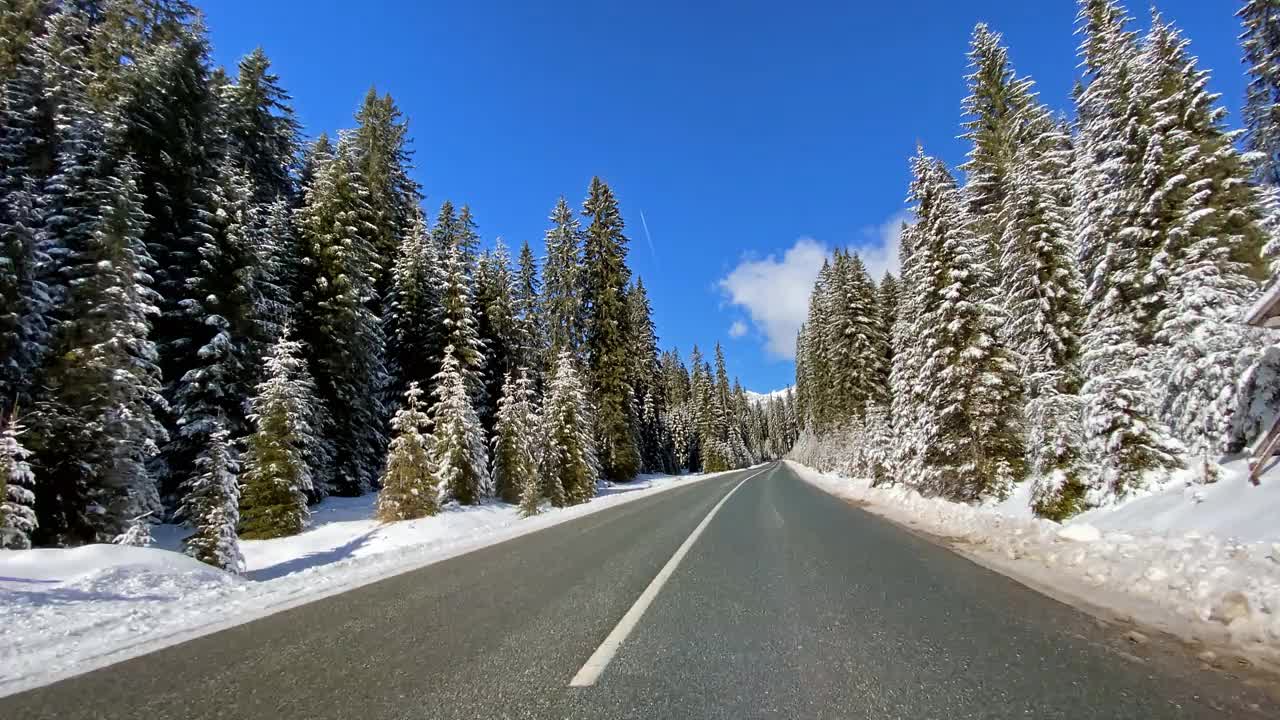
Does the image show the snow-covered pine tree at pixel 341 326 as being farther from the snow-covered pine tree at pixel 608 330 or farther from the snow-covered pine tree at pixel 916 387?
the snow-covered pine tree at pixel 916 387

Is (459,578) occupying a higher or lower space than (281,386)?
lower

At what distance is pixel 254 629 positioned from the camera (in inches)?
192

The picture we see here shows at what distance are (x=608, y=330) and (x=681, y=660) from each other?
33567mm

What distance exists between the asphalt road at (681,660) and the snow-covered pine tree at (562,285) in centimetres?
3047

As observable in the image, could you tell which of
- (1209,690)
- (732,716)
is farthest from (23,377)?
(1209,690)

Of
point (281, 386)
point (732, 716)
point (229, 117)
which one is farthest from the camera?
point (229, 117)

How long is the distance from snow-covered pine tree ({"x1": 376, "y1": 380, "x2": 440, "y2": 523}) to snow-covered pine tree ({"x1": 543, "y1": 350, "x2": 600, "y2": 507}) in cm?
642

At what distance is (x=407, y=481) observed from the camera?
17.7 meters

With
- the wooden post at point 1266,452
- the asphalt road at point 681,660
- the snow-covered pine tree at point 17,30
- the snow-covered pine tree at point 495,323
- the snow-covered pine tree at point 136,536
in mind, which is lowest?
the asphalt road at point 681,660

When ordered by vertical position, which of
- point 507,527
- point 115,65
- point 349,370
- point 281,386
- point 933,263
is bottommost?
point 507,527

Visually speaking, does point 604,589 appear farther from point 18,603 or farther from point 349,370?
point 349,370

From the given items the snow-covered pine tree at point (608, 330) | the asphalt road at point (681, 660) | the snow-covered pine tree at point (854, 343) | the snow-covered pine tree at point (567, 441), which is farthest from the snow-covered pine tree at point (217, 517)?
the snow-covered pine tree at point (854, 343)

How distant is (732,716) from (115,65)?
30.3 metres

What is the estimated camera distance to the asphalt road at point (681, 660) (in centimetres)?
300
